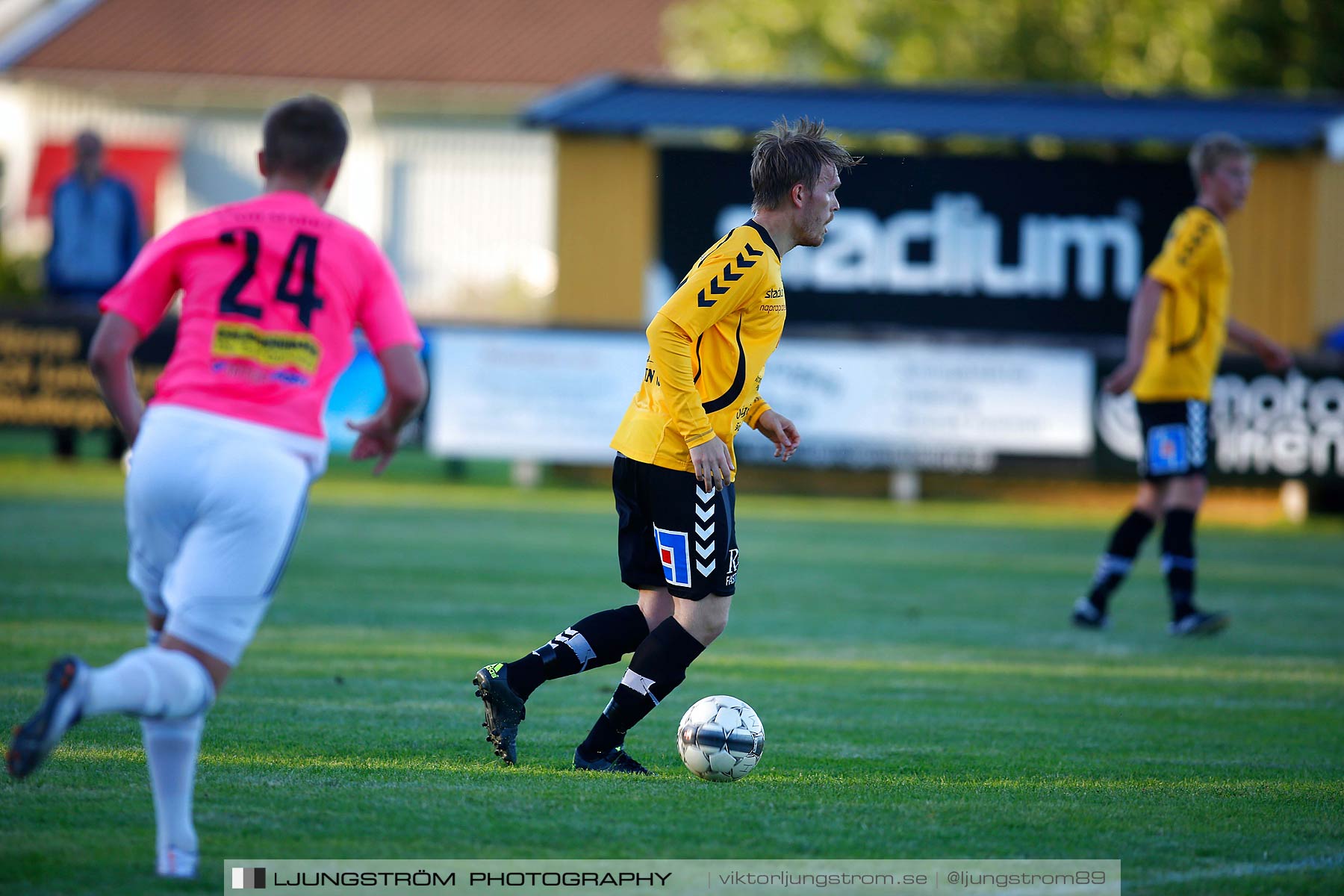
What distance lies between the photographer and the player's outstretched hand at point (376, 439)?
13.5ft

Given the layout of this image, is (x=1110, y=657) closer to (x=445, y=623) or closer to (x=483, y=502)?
(x=445, y=623)

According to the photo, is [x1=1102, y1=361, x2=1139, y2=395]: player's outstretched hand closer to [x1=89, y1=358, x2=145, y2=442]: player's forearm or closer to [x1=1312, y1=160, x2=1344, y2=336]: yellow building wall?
[x1=89, y1=358, x2=145, y2=442]: player's forearm

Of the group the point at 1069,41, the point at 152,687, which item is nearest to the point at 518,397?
the point at 152,687

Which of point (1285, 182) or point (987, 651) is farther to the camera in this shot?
point (1285, 182)

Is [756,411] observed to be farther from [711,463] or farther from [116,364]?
[116,364]

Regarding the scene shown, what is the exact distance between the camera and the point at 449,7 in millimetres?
43812

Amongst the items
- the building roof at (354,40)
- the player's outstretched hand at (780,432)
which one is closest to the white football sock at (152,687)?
the player's outstretched hand at (780,432)

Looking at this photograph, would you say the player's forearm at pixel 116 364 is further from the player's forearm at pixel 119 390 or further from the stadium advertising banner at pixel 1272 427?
the stadium advertising banner at pixel 1272 427

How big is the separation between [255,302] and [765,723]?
311 centimetres

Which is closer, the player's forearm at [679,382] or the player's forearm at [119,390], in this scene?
the player's forearm at [119,390]

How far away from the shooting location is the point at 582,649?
544 cm

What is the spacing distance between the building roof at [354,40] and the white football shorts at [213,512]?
127 ft

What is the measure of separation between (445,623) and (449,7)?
124 ft

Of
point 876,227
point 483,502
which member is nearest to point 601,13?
point 876,227
